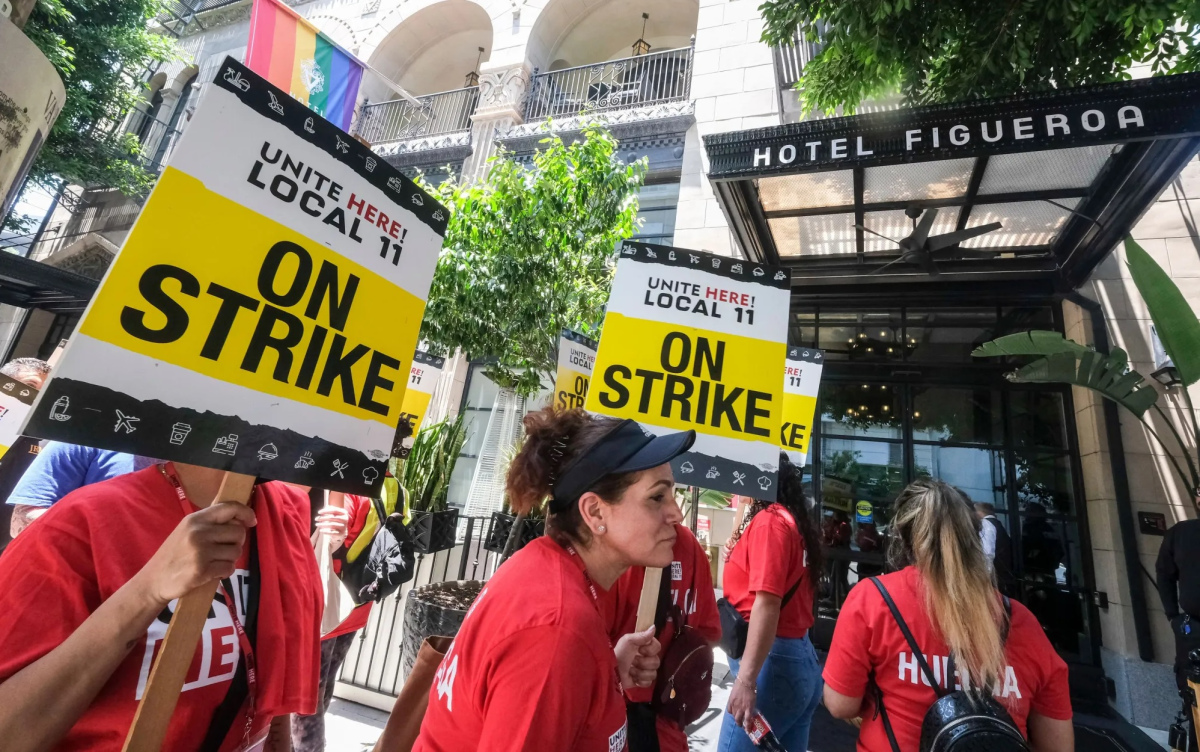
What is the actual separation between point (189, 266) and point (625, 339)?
6.43ft

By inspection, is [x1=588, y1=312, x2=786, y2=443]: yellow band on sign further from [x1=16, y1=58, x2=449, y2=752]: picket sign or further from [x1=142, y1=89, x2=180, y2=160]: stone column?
[x1=142, y1=89, x2=180, y2=160]: stone column

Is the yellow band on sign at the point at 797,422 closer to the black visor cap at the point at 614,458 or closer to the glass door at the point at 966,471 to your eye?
the glass door at the point at 966,471

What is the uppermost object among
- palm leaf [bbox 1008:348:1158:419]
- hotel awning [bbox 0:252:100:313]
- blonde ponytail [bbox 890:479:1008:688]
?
hotel awning [bbox 0:252:100:313]

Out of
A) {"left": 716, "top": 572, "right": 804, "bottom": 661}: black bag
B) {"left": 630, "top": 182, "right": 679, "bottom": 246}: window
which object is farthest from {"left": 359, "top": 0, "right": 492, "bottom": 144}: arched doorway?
{"left": 716, "top": 572, "right": 804, "bottom": 661}: black bag

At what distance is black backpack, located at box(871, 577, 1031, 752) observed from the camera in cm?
152

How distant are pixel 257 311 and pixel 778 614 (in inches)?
106

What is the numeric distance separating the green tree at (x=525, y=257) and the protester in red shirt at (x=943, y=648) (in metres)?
3.89

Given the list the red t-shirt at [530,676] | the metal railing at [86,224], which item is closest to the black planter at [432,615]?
the red t-shirt at [530,676]

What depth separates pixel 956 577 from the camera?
1.81 metres

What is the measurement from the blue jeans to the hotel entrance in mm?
4055

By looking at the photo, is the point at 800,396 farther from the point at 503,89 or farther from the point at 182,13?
the point at 182,13

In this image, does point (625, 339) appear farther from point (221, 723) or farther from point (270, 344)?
point (221, 723)

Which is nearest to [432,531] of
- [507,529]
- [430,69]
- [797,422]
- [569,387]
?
[507,529]

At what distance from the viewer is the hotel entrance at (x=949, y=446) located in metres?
5.98
